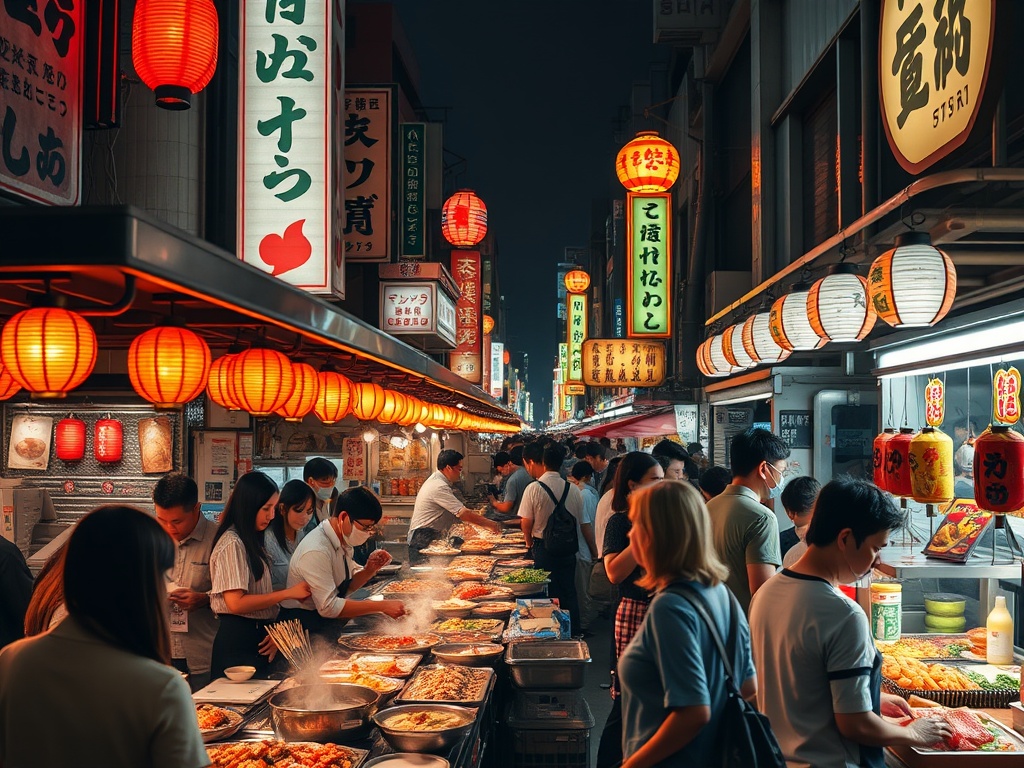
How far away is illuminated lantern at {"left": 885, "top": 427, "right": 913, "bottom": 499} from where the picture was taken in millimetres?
6609

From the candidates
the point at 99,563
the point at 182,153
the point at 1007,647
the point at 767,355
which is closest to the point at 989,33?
the point at 1007,647

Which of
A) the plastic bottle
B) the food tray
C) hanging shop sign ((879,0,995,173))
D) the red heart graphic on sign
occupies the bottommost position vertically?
the food tray

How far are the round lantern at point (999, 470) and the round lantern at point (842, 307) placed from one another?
1890 mm

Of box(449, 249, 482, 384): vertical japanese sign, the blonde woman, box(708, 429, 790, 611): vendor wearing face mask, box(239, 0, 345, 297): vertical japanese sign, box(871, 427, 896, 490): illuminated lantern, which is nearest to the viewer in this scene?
the blonde woman

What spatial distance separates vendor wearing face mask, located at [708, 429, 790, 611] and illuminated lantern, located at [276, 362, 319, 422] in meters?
3.15

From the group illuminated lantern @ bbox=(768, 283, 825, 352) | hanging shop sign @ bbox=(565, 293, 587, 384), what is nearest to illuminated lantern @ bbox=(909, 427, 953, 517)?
illuminated lantern @ bbox=(768, 283, 825, 352)

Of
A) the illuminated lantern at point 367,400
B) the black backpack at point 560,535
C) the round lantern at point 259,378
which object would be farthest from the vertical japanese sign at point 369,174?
the round lantern at point 259,378

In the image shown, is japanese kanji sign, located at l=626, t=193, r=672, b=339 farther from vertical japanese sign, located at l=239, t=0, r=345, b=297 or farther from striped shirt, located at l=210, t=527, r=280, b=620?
striped shirt, located at l=210, t=527, r=280, b=620

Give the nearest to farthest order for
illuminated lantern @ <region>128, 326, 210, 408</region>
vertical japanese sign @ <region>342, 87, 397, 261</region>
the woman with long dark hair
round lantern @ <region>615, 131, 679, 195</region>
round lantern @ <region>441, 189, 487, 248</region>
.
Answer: the woman with long dark hair, illuminated lantern @ <region>128, 326, 210, 408</region>, vertical japanese sign @ <region>342, 87, 397, 261</region>, round lantern @ <region>615, 131, 679, 195</region>, round lantern @ <region>441, 189, 487, 248</region>

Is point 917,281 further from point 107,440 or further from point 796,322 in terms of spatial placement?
point 107,440

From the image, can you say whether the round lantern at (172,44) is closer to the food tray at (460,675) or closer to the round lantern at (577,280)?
the food tray at (460,675)

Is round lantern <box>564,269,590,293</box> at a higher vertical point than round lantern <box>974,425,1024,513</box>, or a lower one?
higher

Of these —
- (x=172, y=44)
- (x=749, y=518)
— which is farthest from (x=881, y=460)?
(x=172, y=44)

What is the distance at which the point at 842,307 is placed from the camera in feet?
23.8
